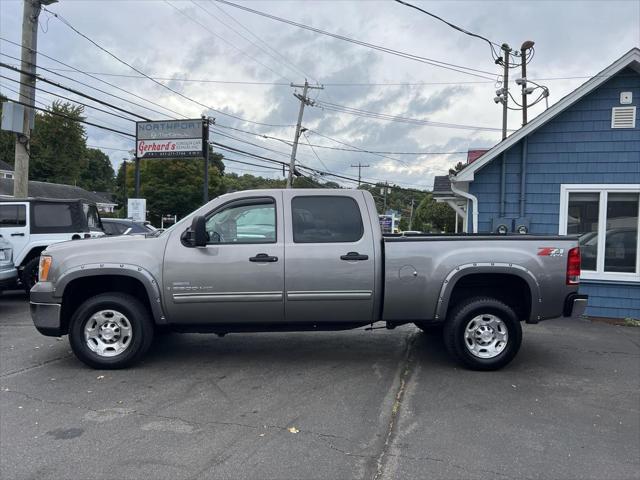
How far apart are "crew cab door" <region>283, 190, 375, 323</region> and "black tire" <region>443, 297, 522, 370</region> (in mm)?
903

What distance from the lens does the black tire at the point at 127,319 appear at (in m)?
5.30

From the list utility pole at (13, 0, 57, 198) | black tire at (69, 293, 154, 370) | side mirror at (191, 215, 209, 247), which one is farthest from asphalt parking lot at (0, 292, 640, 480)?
utility pole at (13, 0, 57, 198)

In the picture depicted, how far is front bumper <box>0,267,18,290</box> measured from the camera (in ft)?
27.2

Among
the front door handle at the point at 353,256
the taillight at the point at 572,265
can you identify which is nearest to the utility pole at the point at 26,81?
the front door handle at the point at 353,256

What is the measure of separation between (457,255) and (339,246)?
49.4 inches

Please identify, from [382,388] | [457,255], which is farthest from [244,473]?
[457,255]

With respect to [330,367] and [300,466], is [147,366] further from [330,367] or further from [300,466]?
[300,466]

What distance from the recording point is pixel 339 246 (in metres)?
5.33

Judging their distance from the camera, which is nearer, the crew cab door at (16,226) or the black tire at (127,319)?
the black tire at (127,319)

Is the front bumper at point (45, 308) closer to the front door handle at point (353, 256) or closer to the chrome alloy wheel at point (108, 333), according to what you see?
the chrome alloy wheel at point (108, 333)

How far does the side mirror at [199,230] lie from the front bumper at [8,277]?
16.5 ft

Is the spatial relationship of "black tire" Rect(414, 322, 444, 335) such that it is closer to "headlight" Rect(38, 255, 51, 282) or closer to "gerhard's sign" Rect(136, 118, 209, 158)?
"headlight" Rect(38, 255, 51, 282)

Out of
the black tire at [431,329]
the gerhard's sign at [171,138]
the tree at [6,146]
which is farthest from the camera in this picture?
the tree at [6,146]

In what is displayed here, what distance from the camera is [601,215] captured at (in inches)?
352
